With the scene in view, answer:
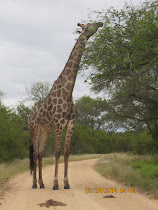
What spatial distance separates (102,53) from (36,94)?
95.9ft

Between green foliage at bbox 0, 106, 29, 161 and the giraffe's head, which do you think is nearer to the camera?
the giraffe's head

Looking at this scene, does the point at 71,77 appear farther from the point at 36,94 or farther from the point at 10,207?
the point at 36,94

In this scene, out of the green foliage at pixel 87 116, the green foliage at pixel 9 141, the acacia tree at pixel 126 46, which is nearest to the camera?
the acacia tree at pixel 126 46

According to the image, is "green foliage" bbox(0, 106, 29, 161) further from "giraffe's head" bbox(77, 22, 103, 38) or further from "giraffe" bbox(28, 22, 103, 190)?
"giraffe's head" bbox(77, 22, 103, 38)

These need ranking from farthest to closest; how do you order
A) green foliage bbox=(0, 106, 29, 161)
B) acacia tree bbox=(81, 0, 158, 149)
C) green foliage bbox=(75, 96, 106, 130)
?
green foliage bbox=(75, 96, 106, 130) < green foliage bbox=(0, 106, 29, 161) < acacia tree bbox=(81, 0, 158, 149)

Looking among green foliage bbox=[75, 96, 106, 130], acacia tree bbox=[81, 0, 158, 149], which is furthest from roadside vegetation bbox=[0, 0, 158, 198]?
green foliage bbox=[75, 96, 106, 130]

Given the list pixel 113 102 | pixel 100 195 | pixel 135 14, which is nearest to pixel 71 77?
pixel 135 14

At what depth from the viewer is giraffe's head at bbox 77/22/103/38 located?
31.5 feet

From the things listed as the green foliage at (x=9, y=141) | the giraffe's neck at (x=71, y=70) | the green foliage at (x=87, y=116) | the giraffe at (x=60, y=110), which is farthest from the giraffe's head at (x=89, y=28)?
the green foliage at (x=87, y=116)

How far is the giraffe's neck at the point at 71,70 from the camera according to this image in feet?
31.8

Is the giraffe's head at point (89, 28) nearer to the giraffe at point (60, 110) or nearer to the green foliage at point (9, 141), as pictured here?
the giraffe at point (60, 110)

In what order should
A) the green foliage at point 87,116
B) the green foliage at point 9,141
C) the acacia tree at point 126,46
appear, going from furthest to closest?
the green foliage at point 87,116, the green foliage at point 9,141, the acacia tree at point 126,46

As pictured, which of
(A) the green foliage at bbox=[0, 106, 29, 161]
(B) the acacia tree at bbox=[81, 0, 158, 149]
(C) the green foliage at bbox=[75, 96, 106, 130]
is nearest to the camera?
(B) the acacia tree at bbox=[81, 0, 158, 149]

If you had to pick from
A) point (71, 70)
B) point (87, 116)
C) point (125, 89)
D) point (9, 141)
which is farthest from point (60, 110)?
point (87, 116)
